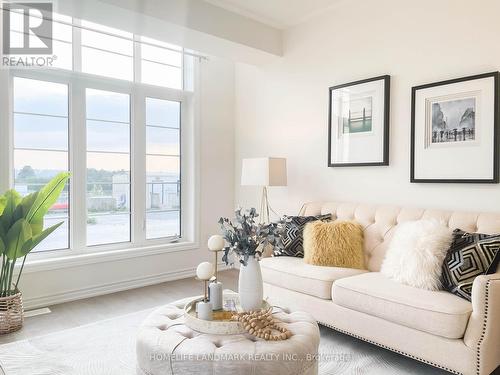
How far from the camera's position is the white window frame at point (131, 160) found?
3.37 metres

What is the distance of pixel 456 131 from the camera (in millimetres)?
2869

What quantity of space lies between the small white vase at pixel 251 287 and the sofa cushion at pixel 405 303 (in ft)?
2.64

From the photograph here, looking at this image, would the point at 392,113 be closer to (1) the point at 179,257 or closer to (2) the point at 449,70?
(2) the point at 449,70

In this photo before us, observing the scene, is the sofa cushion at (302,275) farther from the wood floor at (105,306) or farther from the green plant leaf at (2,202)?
the green plant leaf at (2,202)

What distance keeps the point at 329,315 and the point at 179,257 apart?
2297mm

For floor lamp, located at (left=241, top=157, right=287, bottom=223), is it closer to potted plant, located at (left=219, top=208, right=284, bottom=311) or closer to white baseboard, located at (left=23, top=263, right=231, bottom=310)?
white baseboard, located at (left=23, top=263, right=231, bottom=310)

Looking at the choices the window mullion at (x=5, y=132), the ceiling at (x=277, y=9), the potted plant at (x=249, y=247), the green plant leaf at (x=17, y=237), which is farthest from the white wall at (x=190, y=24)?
the potted plant at (x=249, y=247)

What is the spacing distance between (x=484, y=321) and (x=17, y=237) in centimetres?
311

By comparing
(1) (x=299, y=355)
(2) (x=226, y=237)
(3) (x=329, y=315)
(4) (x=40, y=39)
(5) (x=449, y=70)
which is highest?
(4) (x=40, y=39)

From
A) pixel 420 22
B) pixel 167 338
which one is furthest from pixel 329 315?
pixel 420 22

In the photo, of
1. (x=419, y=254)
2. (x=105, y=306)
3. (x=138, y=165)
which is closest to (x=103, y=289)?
(x=105, y=306)

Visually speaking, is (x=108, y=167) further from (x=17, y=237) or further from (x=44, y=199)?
(x=17, y=237)

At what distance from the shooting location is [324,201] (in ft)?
12.6

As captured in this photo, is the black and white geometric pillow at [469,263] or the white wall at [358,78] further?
the white wall at [358,78]
